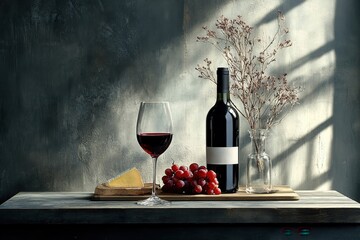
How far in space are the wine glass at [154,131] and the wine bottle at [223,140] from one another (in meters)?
0.22

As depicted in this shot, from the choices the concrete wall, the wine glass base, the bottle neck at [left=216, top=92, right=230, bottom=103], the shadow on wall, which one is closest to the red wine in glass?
the wine glass base

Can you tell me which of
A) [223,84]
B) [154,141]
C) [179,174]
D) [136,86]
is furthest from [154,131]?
[136,86]

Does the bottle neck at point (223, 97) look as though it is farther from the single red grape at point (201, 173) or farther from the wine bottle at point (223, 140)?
the single red grape at point (201, 173)

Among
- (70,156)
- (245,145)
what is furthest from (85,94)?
(245,145)

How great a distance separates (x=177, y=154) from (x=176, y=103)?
19cm

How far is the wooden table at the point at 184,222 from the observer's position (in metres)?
1.85

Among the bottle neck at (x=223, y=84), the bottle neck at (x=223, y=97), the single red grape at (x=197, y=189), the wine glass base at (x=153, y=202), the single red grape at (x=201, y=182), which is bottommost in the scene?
the wine glass base at (x=153, y=202)

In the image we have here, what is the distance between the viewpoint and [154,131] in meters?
1.95

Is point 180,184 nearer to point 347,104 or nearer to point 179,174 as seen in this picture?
point 179,174

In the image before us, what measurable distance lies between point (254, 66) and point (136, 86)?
446 millimetres

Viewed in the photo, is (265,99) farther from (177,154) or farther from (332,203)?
(332,203)

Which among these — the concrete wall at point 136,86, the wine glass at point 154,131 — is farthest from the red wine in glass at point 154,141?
the concrete wall at point 136,86

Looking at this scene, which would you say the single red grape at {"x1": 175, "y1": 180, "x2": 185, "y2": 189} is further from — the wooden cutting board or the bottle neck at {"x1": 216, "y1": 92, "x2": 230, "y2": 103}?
the bottle neck at {"x1": 216, "y1": 92, "x2": 230, "y2": 103}

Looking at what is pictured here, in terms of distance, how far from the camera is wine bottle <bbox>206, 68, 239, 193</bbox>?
211cm
